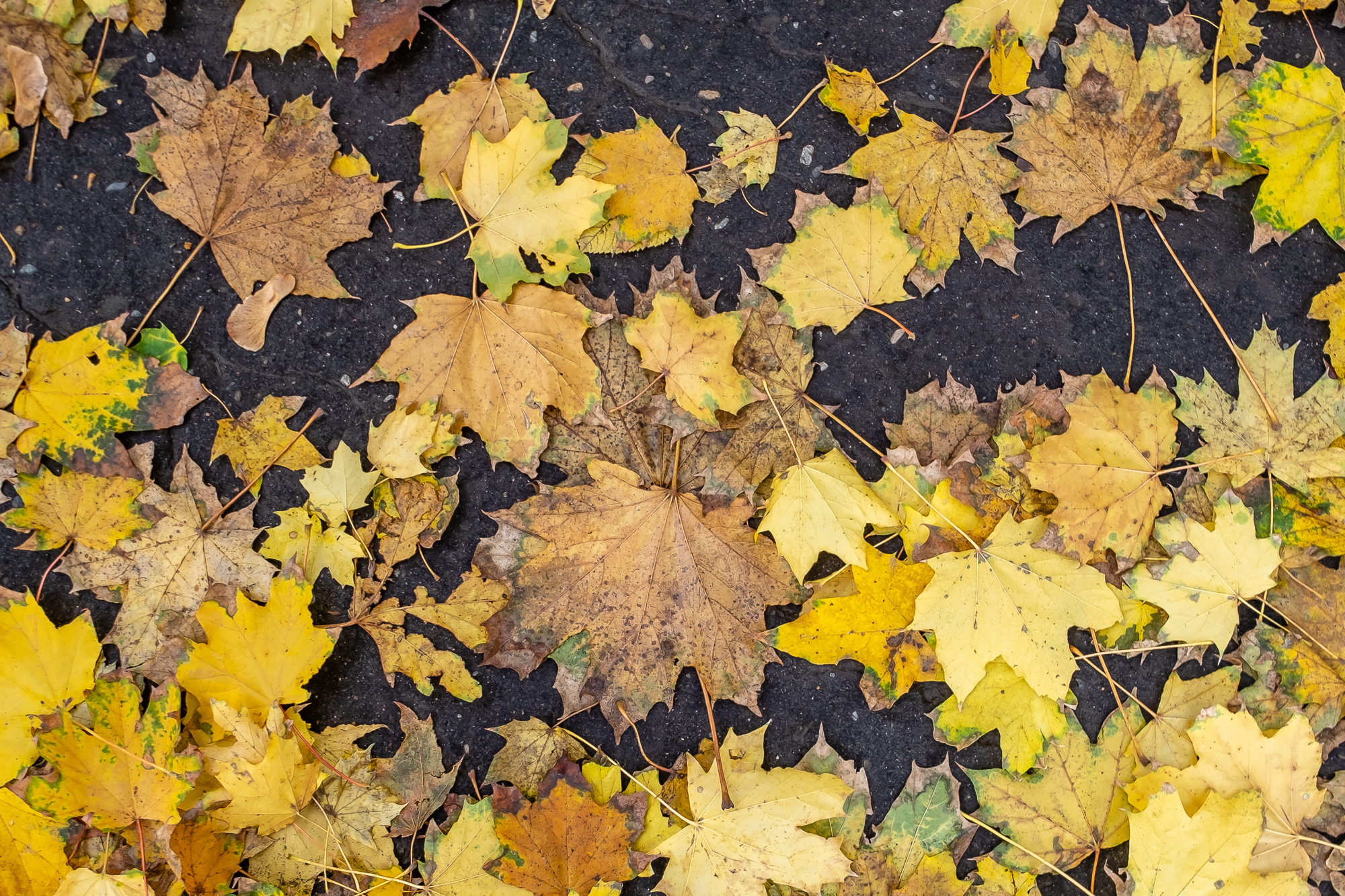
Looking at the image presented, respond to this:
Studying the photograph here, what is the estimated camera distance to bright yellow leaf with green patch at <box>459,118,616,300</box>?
5.47 ft

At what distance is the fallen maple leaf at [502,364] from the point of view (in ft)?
5.57

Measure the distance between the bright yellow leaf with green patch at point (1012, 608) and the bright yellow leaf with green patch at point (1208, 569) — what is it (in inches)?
7.2

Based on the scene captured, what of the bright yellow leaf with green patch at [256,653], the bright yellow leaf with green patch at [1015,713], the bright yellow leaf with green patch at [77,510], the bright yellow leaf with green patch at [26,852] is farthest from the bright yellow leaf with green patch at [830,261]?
the bright yellow leaf with green patch at [26,852]

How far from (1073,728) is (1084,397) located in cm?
77

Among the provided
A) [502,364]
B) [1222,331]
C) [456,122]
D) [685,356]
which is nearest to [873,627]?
[685,356]

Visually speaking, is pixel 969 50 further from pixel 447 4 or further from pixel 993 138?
pixel 447 4

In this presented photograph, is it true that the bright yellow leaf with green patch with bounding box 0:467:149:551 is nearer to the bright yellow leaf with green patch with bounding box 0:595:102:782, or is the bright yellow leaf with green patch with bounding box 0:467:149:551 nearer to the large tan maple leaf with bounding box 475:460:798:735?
the bright yellow leaf with green patch with bounding box 0:595:102:782

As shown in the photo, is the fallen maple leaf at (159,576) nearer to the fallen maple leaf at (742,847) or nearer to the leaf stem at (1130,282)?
the fallen maple leaf at (742,847)

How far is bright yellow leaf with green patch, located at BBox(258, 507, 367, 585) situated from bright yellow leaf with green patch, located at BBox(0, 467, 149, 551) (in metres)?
0.28

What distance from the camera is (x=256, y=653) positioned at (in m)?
1.65

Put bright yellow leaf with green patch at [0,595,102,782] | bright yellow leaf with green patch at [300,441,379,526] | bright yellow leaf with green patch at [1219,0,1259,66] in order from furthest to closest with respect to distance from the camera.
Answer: bright yellow leaf with green patch at [1219,0,1259,66]
bright yellow leaf with green patch at [300,441,379,526]
bright yellow leaf with green patch at [0,595,102,782]

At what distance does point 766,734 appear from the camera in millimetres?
1826

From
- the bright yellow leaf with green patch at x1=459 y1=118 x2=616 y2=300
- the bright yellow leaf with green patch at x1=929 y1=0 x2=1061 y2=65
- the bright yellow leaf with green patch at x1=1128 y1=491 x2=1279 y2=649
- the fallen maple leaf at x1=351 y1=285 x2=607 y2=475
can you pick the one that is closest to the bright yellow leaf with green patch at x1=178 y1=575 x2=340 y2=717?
the fallen maple leaf at x1=351 y1=285 x2=607 y2=475

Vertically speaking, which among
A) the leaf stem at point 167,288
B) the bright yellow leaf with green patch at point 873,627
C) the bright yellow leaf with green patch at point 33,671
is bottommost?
the bright yellow leaf with green patch at point 33,671
